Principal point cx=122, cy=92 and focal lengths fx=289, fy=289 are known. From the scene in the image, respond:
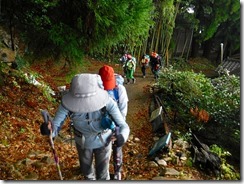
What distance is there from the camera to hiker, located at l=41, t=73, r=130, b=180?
5.06ft

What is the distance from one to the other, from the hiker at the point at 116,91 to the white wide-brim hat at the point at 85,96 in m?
0.16

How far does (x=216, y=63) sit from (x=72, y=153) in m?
1.35

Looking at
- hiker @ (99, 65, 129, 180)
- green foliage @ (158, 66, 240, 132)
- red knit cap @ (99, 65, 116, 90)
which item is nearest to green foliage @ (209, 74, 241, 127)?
green foliage @ (158, 66, 240, 132)

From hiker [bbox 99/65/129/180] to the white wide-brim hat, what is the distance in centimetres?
16

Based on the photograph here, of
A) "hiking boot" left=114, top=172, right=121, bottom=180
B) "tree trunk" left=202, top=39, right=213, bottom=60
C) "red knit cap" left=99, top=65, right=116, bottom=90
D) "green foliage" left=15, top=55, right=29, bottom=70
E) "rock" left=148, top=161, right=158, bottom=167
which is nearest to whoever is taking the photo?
"red knit cap" left=99, top=65, right=116, bottom=90

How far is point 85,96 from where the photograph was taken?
1541mm

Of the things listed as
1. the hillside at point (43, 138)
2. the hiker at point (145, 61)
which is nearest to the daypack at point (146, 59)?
the hiker at point (145, 61)

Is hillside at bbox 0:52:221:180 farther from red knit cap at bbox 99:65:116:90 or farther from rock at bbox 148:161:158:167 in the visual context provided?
red knit cap at bbox 99:65:116:90

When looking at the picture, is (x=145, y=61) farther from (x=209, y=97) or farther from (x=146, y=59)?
(x=209, y=97)

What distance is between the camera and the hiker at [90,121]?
5.06 feet

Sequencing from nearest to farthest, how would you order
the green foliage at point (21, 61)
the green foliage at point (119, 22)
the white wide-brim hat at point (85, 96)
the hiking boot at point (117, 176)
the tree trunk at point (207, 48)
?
the white wide-brim hat at point (85, 96)
the hiking boot at point (117, 176)
the tree trunk at point (207, 48)
the green foliage at point (119, 22)
the green foliage at point (21, 61)

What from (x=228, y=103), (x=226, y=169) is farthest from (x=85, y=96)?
(x=228, y=103)

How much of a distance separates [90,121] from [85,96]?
0.17 m

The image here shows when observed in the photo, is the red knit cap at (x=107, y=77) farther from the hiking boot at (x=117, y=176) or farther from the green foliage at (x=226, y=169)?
the green foliage at (x=226, y=169)
